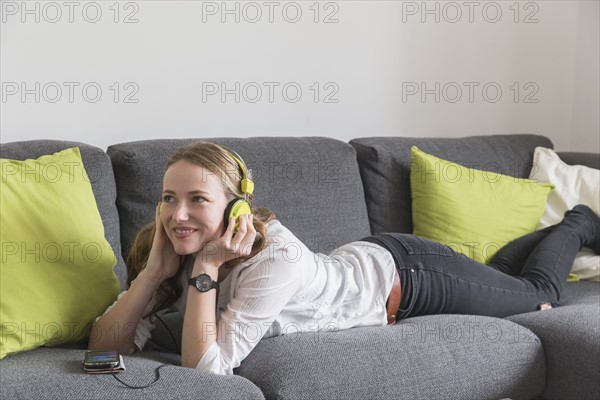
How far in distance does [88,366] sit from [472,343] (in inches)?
36.5

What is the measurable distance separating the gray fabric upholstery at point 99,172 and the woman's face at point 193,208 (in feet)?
1.22

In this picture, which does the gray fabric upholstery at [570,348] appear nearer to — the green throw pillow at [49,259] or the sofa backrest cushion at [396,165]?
the sofa backrest cushion at [396,165]

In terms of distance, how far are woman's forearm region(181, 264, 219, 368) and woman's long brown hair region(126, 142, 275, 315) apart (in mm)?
106

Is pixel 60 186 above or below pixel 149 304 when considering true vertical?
above

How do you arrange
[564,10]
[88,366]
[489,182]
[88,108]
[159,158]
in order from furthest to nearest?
[564,10]
[489,182]
[88,108]
[159,158]
[88,366]

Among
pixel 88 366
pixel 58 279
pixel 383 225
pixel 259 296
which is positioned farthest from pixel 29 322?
pixel 383 225

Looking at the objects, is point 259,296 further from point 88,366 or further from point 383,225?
point 383,225

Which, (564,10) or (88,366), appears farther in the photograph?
(564,10)

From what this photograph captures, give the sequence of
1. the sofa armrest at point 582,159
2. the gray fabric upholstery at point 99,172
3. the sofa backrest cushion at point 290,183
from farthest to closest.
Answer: the sofa armrest at point 582,159
the sofa backrest cushion at point 290,183
the gray fabric upholstery at point 99,172

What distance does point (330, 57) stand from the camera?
3.25m

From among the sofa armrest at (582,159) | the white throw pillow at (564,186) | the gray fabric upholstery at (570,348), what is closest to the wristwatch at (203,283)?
the gray fabric upholstery at (570,348)

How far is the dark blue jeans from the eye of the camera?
2.48 meters

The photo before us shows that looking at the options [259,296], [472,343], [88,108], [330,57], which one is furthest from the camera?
[330,57]

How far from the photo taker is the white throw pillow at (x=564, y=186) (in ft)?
10.1
